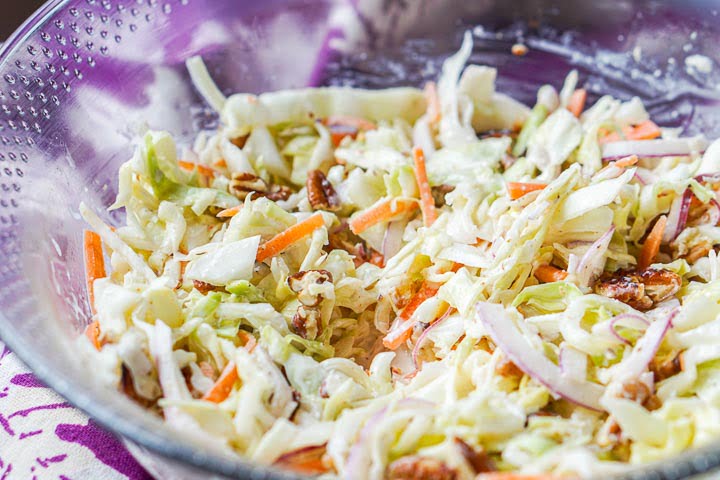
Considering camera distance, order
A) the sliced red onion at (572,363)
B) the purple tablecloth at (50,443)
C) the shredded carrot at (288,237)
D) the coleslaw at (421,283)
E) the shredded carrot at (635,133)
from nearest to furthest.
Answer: the coleslaw at (421,283), the sliced red onion at (572,363), the purple tablecloth at (50,443), the shredded carrot at (288,237), the shredded carrot at (635,133)

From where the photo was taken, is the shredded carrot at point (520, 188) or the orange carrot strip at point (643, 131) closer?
the shredded carrot at point (520, 188)

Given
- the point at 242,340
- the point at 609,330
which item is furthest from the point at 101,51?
the point at 609,330

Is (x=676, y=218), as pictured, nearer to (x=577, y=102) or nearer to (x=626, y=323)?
(x=626, y=323)

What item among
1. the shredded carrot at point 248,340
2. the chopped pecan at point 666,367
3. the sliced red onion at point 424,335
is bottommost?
the sliced red onion at point 424,335

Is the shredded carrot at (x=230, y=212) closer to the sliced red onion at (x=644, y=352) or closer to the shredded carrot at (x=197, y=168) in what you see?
the shredded carrot at (x=197, y=168)

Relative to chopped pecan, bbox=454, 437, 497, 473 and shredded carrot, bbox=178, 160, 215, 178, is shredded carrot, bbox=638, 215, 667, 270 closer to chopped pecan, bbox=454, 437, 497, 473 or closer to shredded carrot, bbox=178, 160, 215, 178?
chopped pecan, bbox=454, 437, 497, 473

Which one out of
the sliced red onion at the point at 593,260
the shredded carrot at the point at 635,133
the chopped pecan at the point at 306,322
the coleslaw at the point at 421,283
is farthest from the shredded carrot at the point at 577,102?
the chopped pecan at the point at 306,322

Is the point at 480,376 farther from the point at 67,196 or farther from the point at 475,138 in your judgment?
the point at 67,196
